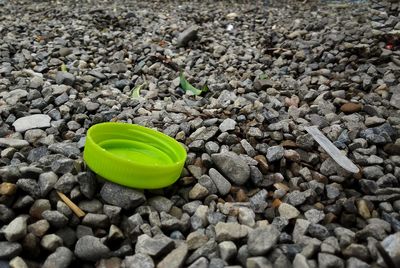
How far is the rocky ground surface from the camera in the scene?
1649 mm

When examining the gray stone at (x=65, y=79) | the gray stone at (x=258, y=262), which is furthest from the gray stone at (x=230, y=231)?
the gray stone at (x=65, y=79)

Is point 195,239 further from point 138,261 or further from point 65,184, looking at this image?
point 65,184

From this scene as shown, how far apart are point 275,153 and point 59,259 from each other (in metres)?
1.34

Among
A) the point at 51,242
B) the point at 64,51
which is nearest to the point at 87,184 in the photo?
the point at 51,242

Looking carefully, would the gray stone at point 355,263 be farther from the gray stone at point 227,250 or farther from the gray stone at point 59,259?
the gray stone at point 59,259

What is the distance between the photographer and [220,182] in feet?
6.89

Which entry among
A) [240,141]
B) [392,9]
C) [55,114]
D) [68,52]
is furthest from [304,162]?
[392,9]

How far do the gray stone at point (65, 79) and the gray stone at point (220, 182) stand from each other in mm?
1745

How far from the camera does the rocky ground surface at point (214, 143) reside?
1.65m

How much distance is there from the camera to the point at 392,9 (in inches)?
193

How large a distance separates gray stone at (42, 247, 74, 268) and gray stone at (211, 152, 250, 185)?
942mm

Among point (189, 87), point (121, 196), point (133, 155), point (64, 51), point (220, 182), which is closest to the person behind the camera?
point (121, 196)

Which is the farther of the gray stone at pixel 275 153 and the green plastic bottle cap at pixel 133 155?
the gray stone at pixel 275 153

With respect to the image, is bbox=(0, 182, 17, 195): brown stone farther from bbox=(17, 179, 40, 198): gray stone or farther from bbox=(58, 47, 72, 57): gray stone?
bbox=(58, 47, 72, 57): gray stone
